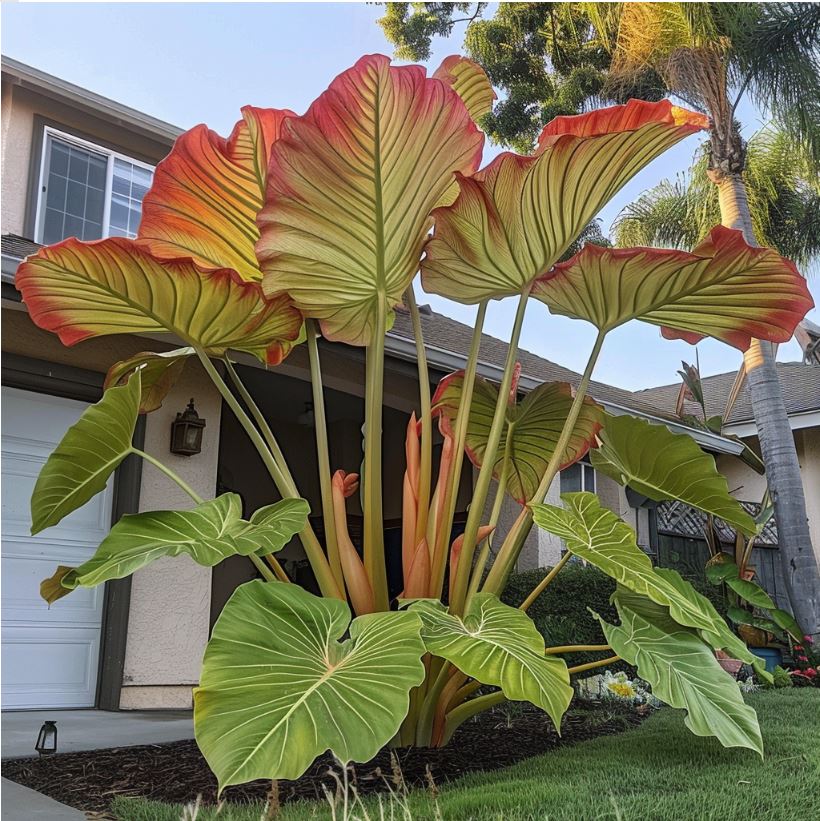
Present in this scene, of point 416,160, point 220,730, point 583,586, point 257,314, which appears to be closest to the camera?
point 220,730

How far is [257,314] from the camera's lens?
274cm

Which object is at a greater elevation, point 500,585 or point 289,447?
point 289,447

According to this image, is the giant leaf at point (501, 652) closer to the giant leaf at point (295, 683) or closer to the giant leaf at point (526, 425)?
the giant leaf at point (295, 683)

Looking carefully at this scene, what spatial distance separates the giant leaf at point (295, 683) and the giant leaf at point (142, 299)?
98 centimetres

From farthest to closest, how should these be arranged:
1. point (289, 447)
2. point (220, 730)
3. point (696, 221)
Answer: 1. point (696, 221)
2. point (289, 447)
3. point (220, 730)

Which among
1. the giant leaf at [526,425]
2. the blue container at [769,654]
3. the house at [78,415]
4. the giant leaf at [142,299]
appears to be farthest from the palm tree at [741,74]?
the giant leaf at [142,299]

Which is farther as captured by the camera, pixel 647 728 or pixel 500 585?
pixel 647 728

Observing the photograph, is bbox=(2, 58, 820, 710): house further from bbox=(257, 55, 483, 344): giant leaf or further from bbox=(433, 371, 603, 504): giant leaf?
bbox=(257, 55, 483, 344): giant leaf

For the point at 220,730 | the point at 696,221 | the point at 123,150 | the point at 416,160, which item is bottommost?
the point at 220,730

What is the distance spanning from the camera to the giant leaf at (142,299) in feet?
8.07

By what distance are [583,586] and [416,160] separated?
3.34 m

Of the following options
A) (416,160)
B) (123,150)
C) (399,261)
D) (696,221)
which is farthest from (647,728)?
(696,221)

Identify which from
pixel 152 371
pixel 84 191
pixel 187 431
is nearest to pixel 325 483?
pixel 152 371

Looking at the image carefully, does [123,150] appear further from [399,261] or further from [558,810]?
[558,810]
